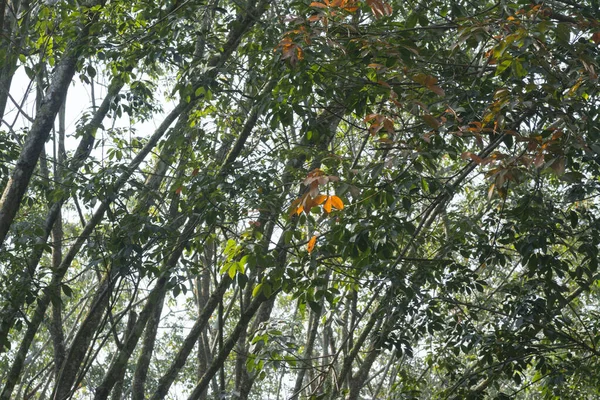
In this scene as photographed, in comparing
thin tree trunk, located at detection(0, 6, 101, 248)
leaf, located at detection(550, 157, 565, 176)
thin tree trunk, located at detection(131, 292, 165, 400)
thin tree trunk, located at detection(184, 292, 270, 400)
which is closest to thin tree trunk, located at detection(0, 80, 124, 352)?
thin tree trunk, located at detection(0, 6, 101, 248)

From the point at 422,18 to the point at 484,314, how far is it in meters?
5.16

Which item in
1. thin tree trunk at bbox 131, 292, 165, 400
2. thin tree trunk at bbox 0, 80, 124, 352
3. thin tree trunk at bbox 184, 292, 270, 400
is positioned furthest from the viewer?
thin tree trunk at bbox 131, 292, 165, 400

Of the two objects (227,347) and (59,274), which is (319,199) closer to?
(227,347)

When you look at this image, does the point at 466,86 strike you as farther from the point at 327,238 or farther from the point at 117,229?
the point at 117,229

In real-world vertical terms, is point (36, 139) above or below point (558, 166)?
above

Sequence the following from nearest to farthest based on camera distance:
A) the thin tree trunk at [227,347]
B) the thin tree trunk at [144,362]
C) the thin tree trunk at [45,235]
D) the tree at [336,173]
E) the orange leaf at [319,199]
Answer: the orange leaf at [319,199] < the tree at [336,173] < the thin tree trunk at [45,235] < the thin tree trunk at [227,347] < the thin tree trunk at [144,362]

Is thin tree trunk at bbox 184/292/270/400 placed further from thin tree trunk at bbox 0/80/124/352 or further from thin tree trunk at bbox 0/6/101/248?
thin tree trunk at bbox 0/6/101/248

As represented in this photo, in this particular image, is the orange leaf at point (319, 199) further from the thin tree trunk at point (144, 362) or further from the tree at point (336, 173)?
the thin tree trunk at point (144, 362)

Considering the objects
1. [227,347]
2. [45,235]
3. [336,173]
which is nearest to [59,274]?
[45,235]

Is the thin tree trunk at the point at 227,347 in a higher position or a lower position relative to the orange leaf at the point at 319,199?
higher

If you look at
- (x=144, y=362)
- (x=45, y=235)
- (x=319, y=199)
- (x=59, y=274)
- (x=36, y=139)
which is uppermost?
(x=45, y=235)

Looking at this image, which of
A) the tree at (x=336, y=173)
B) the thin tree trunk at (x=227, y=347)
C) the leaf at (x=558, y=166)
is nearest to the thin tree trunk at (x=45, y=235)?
the tree at (x=336, y=173)

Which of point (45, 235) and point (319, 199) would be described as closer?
point (319, 199)

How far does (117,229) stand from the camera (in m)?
4.05
